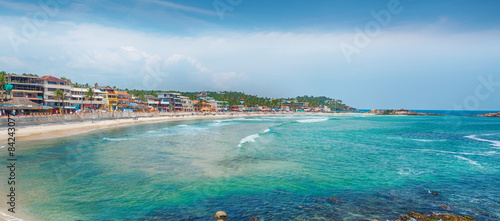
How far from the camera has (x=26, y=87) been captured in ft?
184

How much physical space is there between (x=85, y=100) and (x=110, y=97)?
1191 cm

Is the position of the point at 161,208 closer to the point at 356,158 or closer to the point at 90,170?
the point at 90,170

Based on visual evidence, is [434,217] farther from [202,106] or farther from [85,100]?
[202,106]

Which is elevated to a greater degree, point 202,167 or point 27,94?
point 27,94

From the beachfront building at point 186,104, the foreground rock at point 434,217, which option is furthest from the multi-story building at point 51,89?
the foreground rock at point 434,217

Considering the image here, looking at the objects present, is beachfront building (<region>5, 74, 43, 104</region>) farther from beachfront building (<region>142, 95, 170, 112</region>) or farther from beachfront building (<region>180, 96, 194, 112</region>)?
beachfront building (<region>180, 96, 194, 112</region>)

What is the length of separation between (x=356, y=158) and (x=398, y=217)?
1280 centimetres

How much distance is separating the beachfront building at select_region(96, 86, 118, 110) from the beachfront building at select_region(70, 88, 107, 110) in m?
1.21

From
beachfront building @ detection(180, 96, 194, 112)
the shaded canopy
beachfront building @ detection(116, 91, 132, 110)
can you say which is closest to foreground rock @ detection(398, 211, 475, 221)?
the shaded canopy

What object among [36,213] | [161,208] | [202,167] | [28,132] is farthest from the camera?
[28,132]

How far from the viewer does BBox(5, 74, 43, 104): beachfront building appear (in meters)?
53.9

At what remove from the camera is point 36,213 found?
1026cm

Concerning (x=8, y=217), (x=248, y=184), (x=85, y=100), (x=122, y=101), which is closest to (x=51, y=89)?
(x=85, y=100)

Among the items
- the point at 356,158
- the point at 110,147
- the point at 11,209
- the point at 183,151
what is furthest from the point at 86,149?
the point at 356,158
